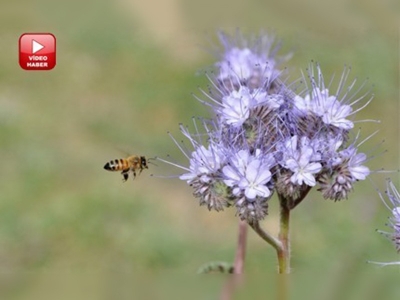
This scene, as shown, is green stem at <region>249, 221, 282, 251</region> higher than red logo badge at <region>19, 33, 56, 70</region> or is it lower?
lower

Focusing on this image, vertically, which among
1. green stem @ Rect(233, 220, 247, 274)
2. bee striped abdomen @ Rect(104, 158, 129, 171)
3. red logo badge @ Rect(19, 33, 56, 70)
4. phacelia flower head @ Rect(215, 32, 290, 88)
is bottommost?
green stem @ Rect(233, 220, 247, 274)

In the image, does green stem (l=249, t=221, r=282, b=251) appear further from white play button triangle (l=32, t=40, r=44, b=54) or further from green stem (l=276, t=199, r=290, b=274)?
white play button triangle (l=32, t=40, r=44, b=54)

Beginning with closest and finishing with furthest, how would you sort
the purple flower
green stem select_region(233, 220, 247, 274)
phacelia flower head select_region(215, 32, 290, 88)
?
the purple flower
green stem select_region(233, 220, 247, 274)
phacelia flower head select_region(215, 32, 290, 88)

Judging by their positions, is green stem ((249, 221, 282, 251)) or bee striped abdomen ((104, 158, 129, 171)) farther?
bee striped abdomen ((104, 158, 129, 171))

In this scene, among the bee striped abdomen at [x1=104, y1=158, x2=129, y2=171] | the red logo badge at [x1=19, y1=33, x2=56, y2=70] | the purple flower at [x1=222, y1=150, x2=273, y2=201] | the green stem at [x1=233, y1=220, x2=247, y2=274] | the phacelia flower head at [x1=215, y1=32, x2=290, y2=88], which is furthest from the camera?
the red logo badge at [x1=19, y1=33, x2=56, y2=70]

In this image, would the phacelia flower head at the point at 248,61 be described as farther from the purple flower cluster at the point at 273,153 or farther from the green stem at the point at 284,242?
the green stem at the point at 284,242

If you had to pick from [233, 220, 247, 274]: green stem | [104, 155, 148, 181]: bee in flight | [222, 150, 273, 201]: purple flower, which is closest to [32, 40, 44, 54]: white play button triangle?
[104, 155, 148, 181]: bee in flight
